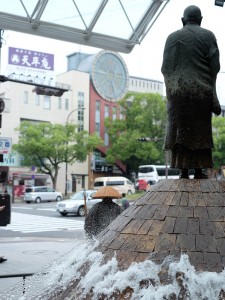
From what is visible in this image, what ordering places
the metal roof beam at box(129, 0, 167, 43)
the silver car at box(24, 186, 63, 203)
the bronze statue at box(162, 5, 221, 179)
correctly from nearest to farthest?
the bronze statue at box(162, 5, 221, 179)
the metal roof beam at box(129, 0, 167, 43)
the silver car at box(24, 186, 63, 203)

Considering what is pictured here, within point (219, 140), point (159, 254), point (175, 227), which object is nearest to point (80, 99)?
point (219, 140)

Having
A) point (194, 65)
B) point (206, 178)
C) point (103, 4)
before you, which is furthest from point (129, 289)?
point (103, 4)

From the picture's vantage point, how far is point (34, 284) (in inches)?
240

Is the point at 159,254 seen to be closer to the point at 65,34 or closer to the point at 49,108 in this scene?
the point at 65,34

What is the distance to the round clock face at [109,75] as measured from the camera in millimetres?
52906

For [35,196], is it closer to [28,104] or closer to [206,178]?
[28,104]

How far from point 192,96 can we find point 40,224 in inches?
685

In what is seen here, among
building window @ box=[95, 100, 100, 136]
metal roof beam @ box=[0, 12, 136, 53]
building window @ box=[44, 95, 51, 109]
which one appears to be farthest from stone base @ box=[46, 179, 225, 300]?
building window @ box=[95, 100, 100, 136]

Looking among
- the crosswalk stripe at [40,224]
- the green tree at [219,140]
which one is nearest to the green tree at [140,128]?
the green tree at [219,140]

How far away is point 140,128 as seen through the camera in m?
46.5

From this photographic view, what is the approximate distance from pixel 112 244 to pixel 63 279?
2.01ft

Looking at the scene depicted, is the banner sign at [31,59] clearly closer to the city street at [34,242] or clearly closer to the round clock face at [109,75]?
the round clock face at [109,75]

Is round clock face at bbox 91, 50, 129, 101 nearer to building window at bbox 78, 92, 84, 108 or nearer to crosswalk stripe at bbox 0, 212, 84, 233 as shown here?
building window at bbox 78, 92, 84, 108

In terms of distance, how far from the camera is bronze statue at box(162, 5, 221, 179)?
15.9ft
